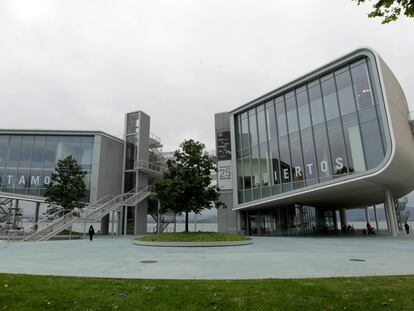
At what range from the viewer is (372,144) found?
22656mm

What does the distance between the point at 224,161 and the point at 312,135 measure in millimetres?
11667

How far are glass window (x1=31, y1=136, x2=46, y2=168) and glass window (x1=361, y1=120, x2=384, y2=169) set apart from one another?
3603cm

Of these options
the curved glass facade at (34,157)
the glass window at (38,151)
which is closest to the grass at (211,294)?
the curved glass facade at (34,157)

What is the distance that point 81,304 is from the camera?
6.09 meters

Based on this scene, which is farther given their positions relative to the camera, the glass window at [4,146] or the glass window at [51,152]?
the glass window at [4,146]

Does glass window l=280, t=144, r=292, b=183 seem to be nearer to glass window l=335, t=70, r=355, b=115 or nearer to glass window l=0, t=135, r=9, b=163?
glass window l=335, t=70, r=355, b=115

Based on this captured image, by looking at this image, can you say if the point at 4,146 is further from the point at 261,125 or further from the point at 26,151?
the point at 261,125

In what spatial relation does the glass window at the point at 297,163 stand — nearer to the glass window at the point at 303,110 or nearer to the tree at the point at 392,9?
the glass window at the point at 303,110

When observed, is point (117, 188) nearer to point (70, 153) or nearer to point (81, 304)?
point (70, 153)

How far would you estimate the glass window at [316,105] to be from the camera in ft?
86.9

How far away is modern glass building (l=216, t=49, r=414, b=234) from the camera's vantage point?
896 inches

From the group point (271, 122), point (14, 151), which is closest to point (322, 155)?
point (271, 122)

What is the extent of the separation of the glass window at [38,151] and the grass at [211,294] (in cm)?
3411

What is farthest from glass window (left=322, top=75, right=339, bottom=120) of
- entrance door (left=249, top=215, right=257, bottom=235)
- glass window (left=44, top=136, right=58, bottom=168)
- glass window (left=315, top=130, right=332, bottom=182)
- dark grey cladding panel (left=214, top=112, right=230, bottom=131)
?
glass window (left=44, top=136, right=58, bottom=168)
